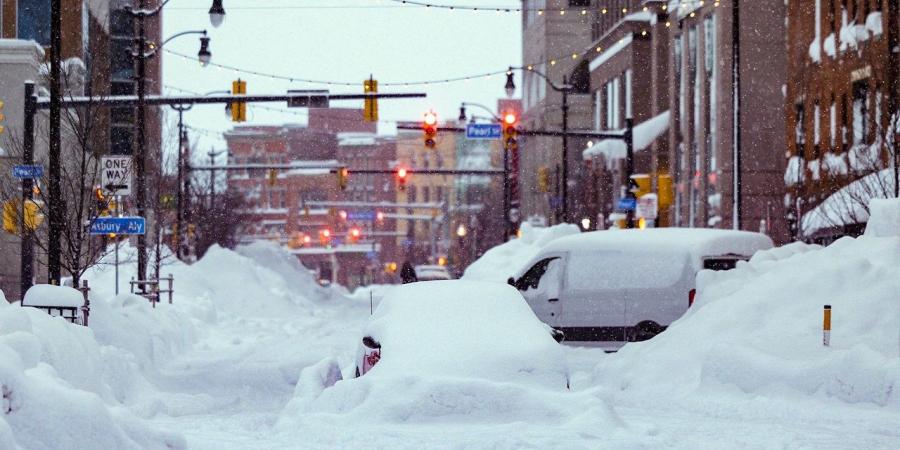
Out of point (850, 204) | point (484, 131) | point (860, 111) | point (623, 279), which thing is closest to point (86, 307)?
point (623, 279)

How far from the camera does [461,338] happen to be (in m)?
12.4

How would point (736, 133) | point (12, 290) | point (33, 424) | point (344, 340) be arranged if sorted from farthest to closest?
1. point (12, 290)
2. point (736, 133)
3. point (344, 340)
4. point (33, 424)

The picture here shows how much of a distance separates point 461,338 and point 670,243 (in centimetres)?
1024

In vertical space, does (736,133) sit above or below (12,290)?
above

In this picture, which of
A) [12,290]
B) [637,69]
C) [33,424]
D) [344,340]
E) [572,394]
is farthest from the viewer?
[637,69]

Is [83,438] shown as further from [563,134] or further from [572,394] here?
[563,134]

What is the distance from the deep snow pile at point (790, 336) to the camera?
49.2 ft

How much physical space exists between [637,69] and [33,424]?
63.7 metres

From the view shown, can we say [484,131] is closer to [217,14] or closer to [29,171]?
[217,14]

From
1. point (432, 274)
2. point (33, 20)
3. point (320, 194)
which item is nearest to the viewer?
point (33, 20)

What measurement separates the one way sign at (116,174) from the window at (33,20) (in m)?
33.9

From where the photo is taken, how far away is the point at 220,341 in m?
29.2

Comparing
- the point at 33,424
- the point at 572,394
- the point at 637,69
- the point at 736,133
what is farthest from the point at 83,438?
the point at 637,69

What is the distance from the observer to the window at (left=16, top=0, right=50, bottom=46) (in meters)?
55.8
